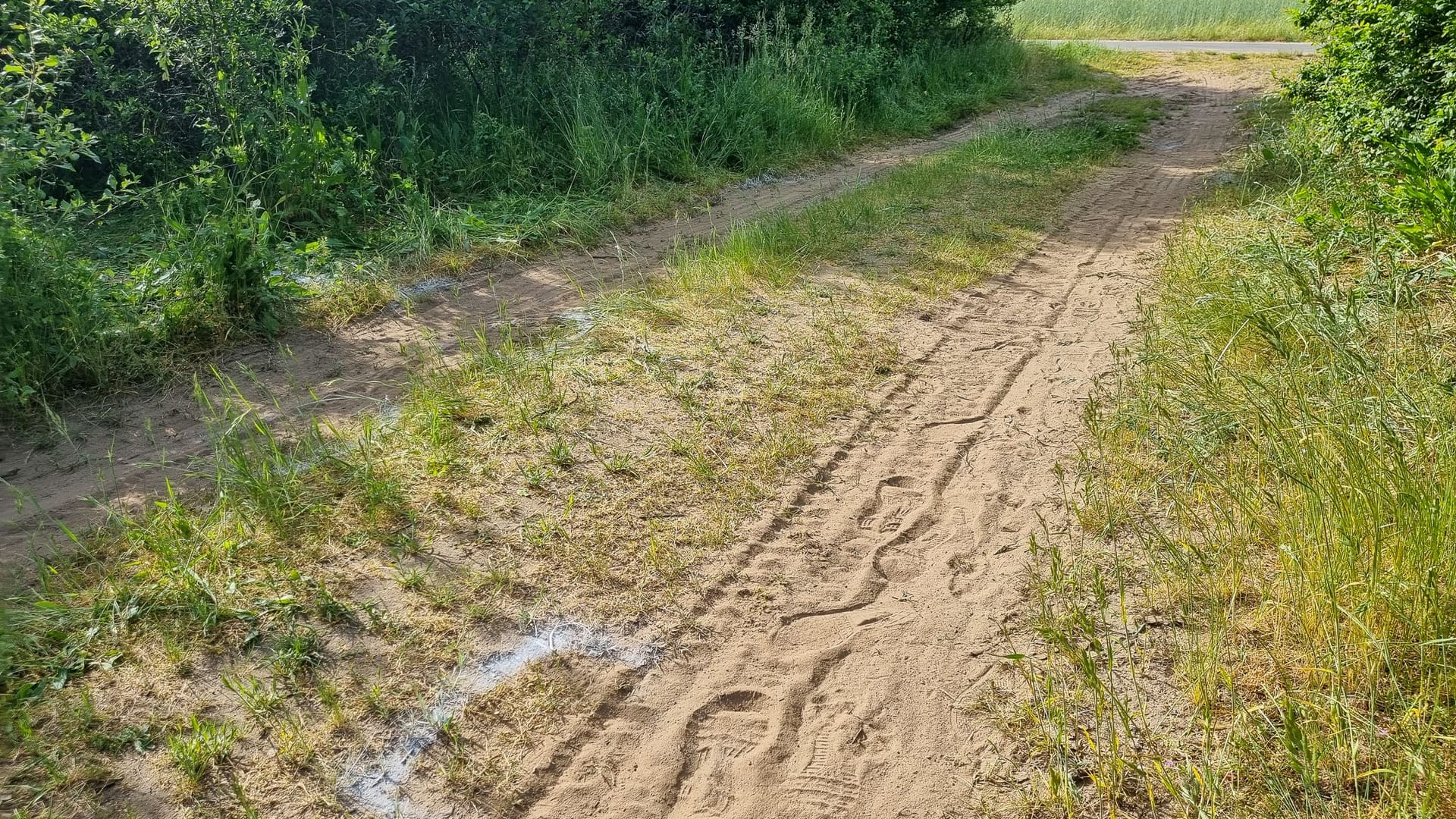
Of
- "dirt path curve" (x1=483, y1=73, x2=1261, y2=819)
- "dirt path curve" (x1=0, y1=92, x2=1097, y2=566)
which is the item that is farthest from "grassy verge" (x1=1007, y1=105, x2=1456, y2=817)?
"dirt path curve" (x1=0, y1=92, x2=1097, y2=566)

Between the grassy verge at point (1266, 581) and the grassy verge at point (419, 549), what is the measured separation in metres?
1.32

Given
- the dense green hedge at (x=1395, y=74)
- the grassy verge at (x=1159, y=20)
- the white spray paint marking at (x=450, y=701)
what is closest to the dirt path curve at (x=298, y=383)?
the white spray paint marking at (x=450, y=701)

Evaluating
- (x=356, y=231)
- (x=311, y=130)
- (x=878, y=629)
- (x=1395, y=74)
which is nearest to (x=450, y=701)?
(x=878, y=629)

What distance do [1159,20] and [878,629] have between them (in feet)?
81.0

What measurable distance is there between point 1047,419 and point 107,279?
5.08 metres

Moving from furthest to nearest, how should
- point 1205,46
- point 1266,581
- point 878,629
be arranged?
1. point 1205,46
2. point 878,629
3. point 1266,581

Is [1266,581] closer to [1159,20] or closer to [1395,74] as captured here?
[1395,74]

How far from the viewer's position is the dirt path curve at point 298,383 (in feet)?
13.4

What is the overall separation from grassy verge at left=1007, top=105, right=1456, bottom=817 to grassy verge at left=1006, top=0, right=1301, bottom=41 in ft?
61.3

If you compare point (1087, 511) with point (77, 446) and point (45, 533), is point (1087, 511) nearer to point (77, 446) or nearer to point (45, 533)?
point (45, 533)

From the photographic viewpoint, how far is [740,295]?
19.8 ft

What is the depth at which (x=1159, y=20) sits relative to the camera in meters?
23.7

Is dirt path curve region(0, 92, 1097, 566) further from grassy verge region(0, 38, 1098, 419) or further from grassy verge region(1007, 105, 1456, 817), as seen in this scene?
grassy verge region(1007, 105, 1456, 817)

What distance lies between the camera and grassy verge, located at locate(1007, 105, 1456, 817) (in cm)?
254
